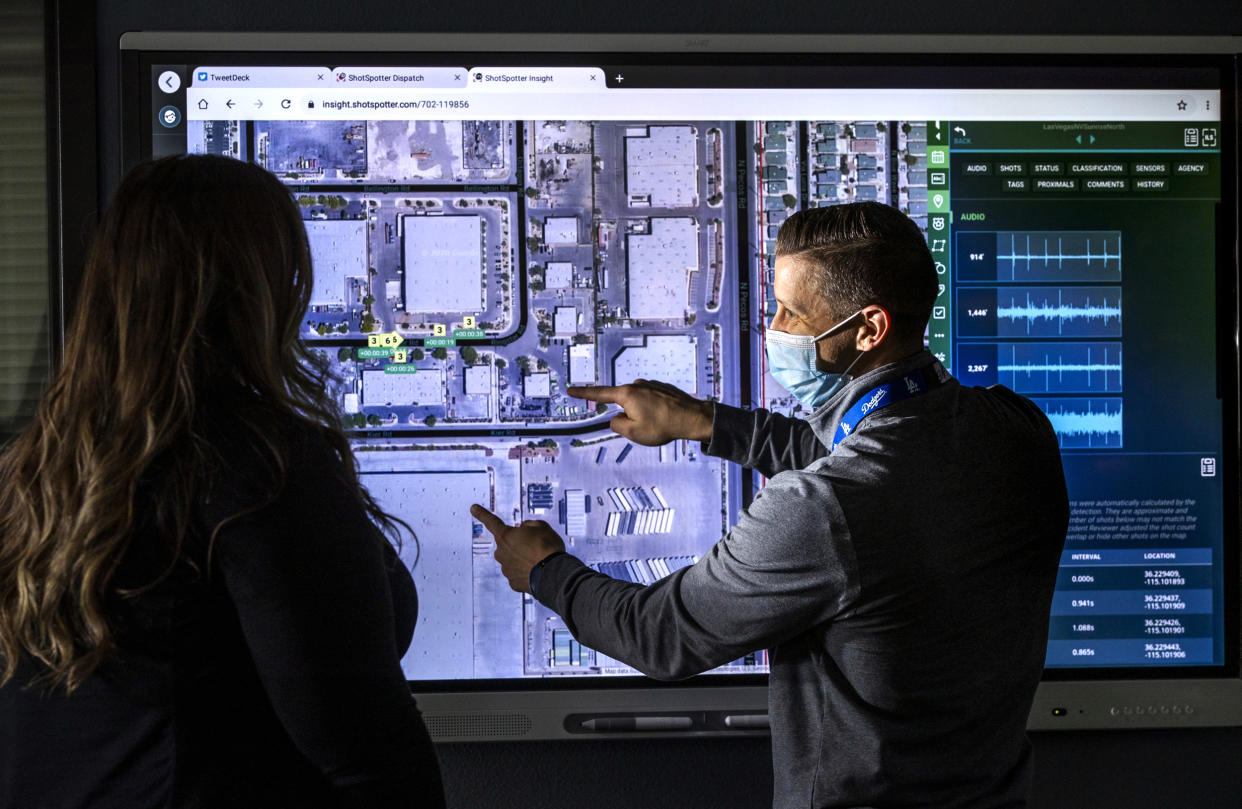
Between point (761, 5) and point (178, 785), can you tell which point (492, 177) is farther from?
point (178, 785)

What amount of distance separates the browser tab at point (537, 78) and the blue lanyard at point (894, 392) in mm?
962

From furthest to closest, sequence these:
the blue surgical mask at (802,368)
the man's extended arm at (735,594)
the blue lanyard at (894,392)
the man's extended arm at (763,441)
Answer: the man's extended arm at (763,441), the blue surgical mask at (802,368), the blue lanyard at (894,392), the man's extended arm at (735,594)

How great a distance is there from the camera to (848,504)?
3.94 feet

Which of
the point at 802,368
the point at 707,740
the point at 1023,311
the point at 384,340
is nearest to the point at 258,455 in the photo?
the point at 802,368

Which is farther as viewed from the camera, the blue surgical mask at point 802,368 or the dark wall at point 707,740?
the dark wall at point 707,740

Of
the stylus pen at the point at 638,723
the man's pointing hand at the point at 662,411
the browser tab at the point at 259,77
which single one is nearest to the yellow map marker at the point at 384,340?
the man's pointing hand at the point at 662,411

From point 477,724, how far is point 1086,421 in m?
1.43

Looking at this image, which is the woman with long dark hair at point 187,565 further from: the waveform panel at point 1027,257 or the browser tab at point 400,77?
the waveform panel at point 1027,257

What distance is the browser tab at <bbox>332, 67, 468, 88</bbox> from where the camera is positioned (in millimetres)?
1915

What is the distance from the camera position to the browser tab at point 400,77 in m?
1.92

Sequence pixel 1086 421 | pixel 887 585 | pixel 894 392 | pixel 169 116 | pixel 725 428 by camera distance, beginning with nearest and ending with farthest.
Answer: pixel 887 585 < pixel 894 392 < pixel 725 428 < pixel 169 116 < pixel 1086 421

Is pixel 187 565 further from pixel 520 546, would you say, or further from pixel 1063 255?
pixel 1063 255

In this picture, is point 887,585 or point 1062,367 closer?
point 887,585

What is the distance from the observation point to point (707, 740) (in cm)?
202
